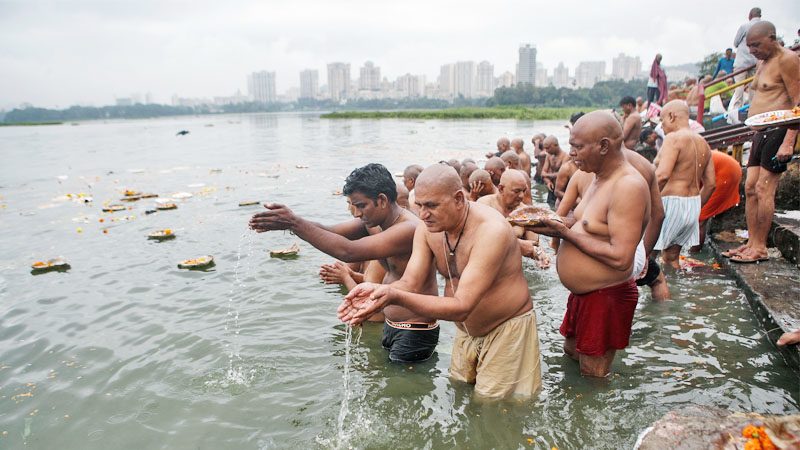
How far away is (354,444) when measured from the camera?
3.75 metres

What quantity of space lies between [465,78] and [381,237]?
20058 cm

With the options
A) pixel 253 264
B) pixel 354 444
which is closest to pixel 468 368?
pixel 354 444

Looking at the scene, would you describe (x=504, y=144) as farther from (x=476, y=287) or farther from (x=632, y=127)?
(x=476, y=287)

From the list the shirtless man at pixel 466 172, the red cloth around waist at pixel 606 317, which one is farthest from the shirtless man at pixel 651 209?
the shirtless man at pixel 466 172

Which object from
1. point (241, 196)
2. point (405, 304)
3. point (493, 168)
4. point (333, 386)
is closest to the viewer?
point (405, 304)

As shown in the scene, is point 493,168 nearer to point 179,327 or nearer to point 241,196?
point 179,327

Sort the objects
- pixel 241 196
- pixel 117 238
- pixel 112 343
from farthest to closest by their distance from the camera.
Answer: pixel 241 196, pixel 117 238, pixel 112 343

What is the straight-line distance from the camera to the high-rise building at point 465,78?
19350cm

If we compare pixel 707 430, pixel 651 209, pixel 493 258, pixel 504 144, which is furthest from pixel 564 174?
pixel 707 430

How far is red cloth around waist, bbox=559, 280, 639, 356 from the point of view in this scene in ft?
12.7

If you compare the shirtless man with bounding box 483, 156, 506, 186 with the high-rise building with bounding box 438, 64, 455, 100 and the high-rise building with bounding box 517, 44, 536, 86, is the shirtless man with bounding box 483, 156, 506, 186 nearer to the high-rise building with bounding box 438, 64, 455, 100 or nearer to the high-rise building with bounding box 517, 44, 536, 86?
the high-rise building with bounding box 517, 44, 536, 86

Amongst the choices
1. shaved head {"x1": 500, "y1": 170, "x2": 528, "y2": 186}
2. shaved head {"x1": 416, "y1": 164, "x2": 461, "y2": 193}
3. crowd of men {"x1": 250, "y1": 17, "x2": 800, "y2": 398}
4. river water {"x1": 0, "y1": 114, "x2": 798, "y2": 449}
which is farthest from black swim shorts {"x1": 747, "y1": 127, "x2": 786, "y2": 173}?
shaved head {"x1": 416, "y1": 164, "x2": 461, "y2": 193}

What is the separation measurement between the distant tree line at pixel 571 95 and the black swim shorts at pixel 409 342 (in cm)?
8331

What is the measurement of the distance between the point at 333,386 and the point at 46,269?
662 centimetres
